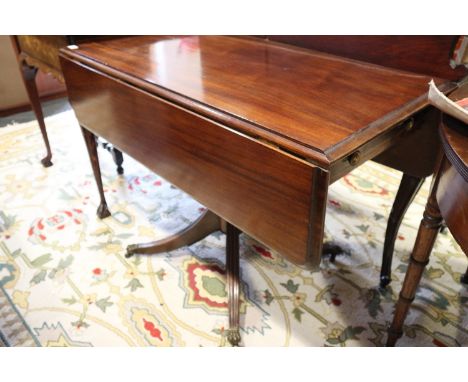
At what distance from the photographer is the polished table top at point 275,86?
0.75m

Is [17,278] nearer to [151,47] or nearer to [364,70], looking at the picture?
[151,47]

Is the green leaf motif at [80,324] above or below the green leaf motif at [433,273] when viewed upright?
above

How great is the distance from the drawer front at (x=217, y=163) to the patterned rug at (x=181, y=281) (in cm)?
49

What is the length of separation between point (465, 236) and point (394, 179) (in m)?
1.39

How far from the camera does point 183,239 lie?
4.80ft

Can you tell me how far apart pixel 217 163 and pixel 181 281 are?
2.17ft

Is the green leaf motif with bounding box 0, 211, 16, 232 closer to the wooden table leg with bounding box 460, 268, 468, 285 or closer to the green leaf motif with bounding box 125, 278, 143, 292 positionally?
the green leaf motif with bounding box 125, 278, 143, 292

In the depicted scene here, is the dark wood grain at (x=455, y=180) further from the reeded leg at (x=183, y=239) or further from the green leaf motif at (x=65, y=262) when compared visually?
the green leaf motif at (x=65, y=262)

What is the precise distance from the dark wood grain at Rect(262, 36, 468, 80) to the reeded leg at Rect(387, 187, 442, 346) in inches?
14.8

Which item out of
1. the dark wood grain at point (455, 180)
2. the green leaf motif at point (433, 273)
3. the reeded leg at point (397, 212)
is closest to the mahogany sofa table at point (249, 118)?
the dark wood grain at point (455, 180)

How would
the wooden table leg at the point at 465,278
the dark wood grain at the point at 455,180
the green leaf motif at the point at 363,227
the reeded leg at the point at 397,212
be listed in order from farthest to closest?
the green leaf motif at the point at 363,227 → the wooden table leg at the point at 465,278 → the reeded leg at the point at 397,212 → the dark wood grain at the point at 455,180

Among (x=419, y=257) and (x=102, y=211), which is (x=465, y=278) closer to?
(x=419, y=257)

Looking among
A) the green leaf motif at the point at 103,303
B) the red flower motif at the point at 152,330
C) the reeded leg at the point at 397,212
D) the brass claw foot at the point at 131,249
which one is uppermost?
the reeded leg at the point at 397,212

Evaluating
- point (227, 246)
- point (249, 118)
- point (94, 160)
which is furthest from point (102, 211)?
point (249, 118)
